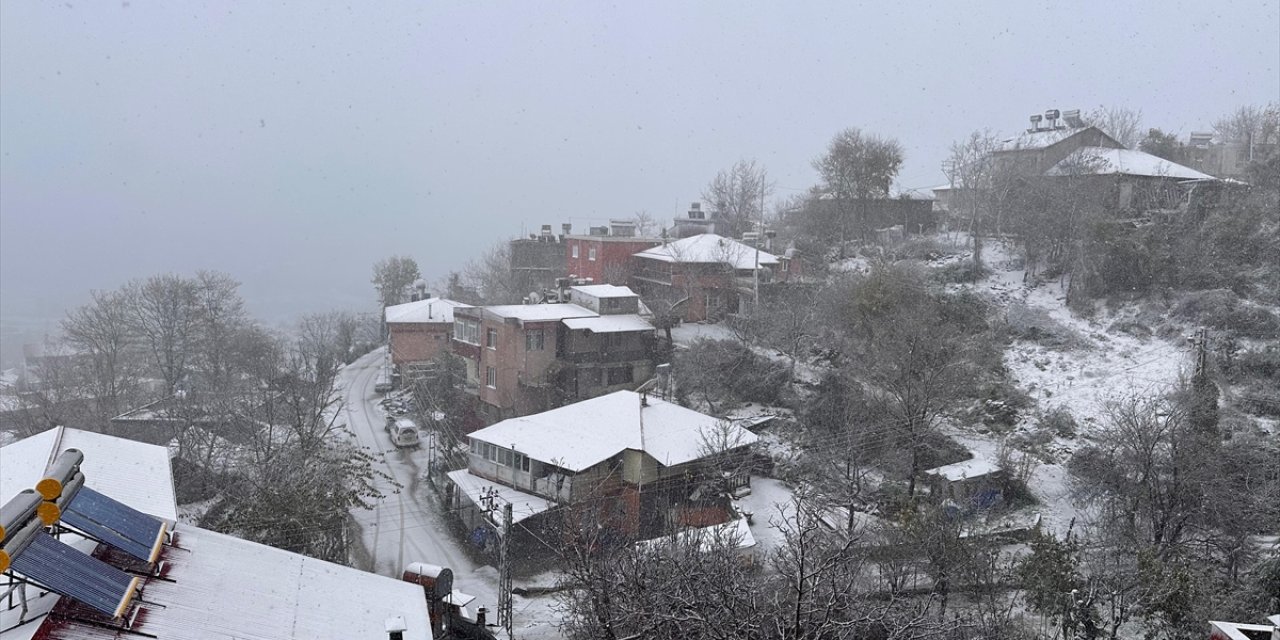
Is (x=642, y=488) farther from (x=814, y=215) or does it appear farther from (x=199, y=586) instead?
(x=814, y=215)

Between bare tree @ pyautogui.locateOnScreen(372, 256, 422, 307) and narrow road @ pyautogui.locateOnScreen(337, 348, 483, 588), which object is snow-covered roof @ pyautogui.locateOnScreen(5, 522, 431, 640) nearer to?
narrow road @ pyautogui.locateOnScreen(337, 348, 483, 588)

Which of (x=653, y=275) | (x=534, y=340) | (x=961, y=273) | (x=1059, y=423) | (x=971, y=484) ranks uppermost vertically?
(x=961, y=273)

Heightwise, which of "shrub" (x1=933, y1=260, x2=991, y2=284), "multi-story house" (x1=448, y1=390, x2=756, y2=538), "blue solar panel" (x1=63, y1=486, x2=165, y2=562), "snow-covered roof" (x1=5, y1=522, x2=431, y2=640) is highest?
"shrub" (x1=933, y1=260, x2=991, y2=284)

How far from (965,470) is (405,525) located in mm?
13041

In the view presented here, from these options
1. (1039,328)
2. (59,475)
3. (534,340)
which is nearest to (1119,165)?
(1039,328)

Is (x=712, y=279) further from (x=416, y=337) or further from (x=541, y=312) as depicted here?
(x=416, y=337)

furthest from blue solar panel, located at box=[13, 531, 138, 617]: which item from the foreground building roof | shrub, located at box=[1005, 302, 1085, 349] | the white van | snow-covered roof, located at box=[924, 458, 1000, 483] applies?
shrub, located at box=[1005, 302, 1085, 349]

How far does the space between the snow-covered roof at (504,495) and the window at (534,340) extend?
543 centimetres

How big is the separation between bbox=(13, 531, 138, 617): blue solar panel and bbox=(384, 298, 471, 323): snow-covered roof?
88.1 feet

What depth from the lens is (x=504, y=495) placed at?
58.5 feet

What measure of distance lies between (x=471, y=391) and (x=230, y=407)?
294 inches

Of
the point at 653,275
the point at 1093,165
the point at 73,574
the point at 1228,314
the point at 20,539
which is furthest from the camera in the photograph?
the point at 653,275

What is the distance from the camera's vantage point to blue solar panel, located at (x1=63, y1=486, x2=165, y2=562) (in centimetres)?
609

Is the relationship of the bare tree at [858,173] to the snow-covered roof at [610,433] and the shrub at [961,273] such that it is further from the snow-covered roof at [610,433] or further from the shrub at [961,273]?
the snow-covered roof at [610,433]
